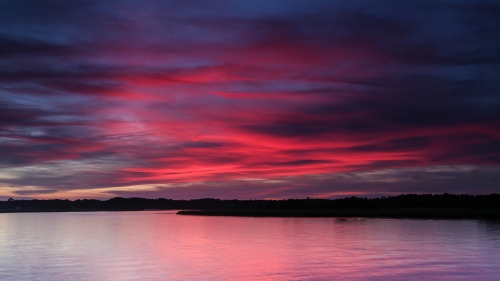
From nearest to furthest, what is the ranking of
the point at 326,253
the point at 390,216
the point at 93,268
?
the point at 93,268 < the point at 326,253 < the point at 390,216

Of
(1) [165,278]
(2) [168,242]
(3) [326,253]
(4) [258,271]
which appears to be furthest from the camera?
(2) [168,242]

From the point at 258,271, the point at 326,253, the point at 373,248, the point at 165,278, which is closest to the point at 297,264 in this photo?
the point at 258,271

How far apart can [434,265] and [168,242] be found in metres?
32.2

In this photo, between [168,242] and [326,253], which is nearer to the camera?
[326,253]

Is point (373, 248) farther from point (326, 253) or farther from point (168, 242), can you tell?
point (168, 242)

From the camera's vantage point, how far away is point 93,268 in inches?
1407

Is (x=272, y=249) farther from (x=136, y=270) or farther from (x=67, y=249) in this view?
(x=67, y=249)

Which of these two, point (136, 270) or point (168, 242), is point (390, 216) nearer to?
point (168, 242)

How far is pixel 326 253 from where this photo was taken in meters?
42.9

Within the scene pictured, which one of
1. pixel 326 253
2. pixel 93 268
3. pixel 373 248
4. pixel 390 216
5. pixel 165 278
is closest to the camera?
pixel 165 278

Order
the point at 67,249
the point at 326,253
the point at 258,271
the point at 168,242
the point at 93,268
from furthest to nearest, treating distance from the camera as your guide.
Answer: the point at 168,242
the point at 67,249
the point at 326,253
the point at 93,268
the point at 258,271

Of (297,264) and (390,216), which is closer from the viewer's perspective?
(297,264)

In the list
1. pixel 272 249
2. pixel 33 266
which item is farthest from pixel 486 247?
pixel 33 266

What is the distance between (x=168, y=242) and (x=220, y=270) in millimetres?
25340
